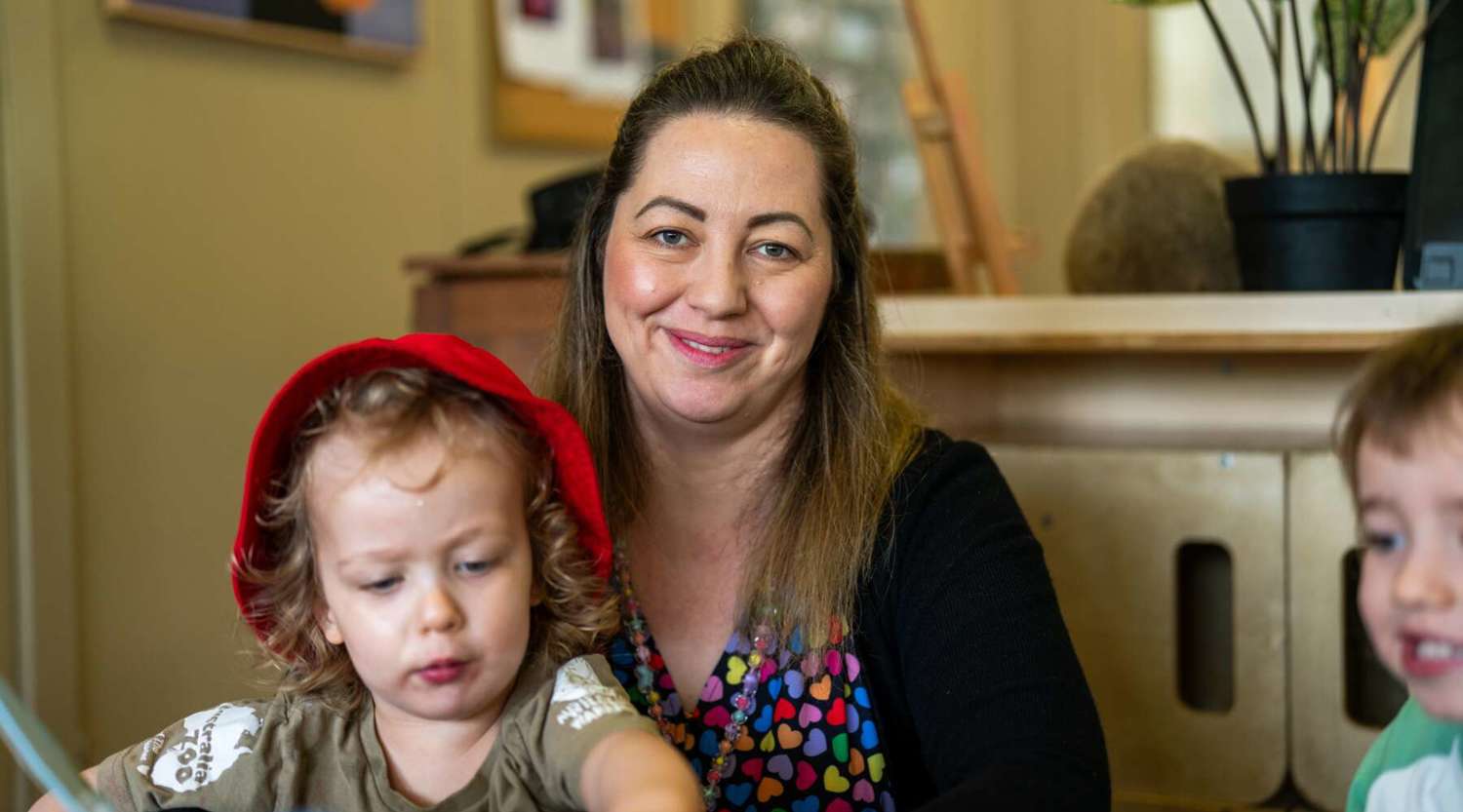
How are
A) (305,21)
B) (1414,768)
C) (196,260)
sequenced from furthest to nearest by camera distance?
Answer: (305,21), (196,260), (1414,768)

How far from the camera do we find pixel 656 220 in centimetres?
137

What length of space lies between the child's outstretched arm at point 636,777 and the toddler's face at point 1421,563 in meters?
0.42

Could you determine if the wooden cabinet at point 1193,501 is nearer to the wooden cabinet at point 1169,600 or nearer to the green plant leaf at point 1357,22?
the wooden cabinet at point 1169,600

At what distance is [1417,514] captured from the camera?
0.86 metres

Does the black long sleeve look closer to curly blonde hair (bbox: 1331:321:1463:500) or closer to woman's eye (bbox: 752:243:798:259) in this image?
woman's eye (bbox: 752:243:798:259)

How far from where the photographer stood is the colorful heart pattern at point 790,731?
4.38 ft

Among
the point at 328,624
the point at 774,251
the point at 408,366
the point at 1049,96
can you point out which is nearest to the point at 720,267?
the point at 774,251

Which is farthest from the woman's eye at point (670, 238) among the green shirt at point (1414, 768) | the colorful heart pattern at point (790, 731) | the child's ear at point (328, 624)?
the green shirt at point (1414, 768)

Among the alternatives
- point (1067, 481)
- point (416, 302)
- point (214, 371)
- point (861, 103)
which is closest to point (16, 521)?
point (214, 371)

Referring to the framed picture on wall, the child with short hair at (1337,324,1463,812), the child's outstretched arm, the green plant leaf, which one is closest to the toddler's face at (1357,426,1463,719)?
the child with short hair at (1337,324,1463,812)

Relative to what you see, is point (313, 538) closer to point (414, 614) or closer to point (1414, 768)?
point (414, 614)

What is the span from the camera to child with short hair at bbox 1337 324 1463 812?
2.79 ft

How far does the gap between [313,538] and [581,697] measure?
22 cm

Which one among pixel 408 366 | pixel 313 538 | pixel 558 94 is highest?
pixel 558 94
